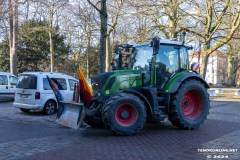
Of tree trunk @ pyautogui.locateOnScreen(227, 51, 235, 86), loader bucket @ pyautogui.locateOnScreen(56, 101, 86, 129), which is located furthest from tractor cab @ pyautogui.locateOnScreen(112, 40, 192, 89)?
tree trunk @ pyautogui.locateOnScreen(227, 51, 235, 86)

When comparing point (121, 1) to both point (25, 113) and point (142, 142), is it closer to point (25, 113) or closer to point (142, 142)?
point (25, 113)

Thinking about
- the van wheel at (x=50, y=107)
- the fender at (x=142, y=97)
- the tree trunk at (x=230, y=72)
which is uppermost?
the tree trunk at (x=230, y=72)

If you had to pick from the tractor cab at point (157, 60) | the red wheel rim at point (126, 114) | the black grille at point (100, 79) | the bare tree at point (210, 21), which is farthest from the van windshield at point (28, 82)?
the bare tree at point (210, 21)

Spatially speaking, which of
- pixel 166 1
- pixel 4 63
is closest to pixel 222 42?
pixel 166 1

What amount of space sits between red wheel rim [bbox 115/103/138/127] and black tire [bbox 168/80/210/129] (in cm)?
136

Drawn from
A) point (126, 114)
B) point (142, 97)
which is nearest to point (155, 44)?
point (142, 97)

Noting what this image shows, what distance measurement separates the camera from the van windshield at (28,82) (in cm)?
1203

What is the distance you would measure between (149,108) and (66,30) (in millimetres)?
29183

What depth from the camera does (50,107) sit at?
12453mm

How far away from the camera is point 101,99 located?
8195 mm

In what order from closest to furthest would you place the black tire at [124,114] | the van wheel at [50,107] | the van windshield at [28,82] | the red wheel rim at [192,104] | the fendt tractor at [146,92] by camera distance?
the black tire at [124,114]
the fendt tractor at [146,92]
the red wheel rim at [192,104]
the van windshield at [28,82]
the van wheel at [50,107]

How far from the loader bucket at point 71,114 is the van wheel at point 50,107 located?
3688 mm

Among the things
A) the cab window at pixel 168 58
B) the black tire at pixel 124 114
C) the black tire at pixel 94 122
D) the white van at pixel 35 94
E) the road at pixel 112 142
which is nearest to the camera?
the road at pixel 112 142

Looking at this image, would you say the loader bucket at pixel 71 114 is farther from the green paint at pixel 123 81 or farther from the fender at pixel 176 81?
the fender at pixel 176 81
